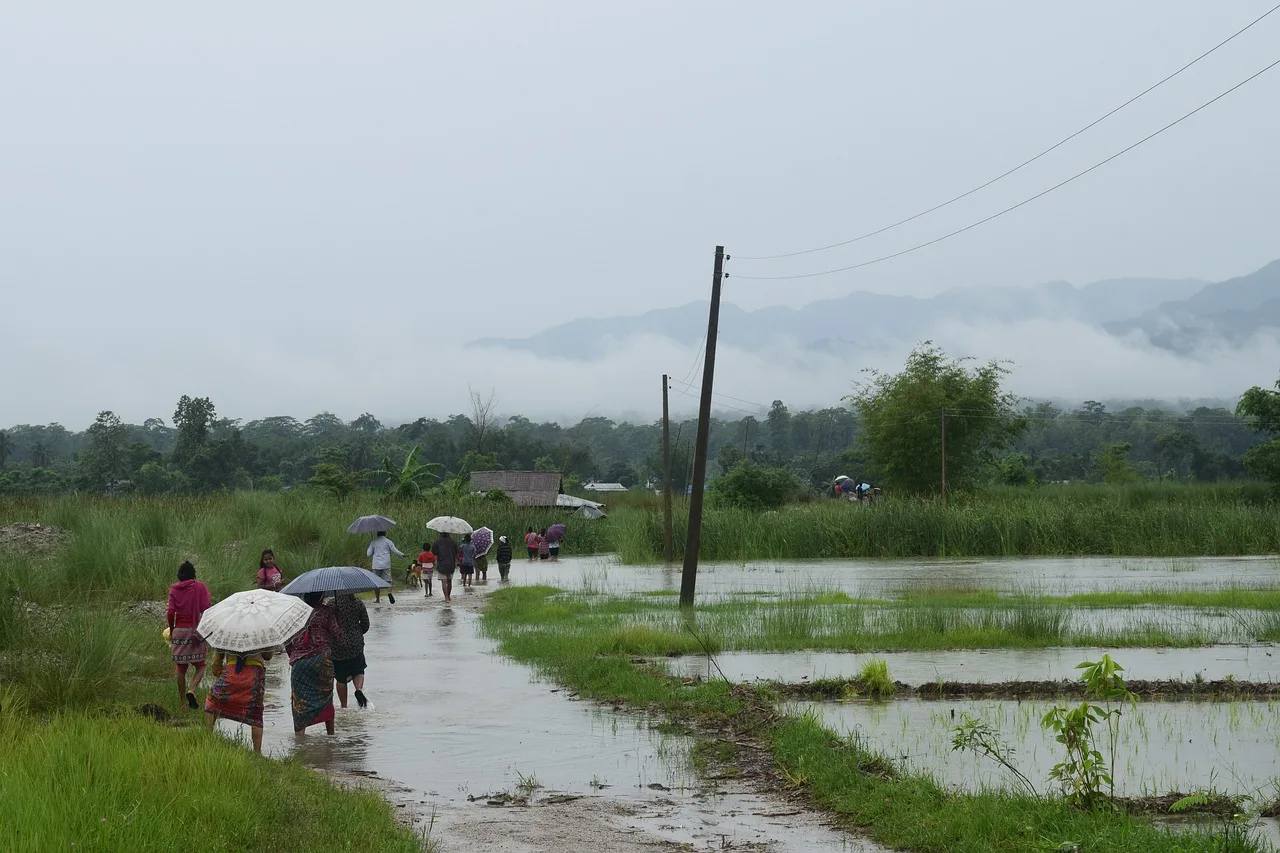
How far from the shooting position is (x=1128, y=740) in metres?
11.1

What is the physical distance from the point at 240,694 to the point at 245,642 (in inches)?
23.2

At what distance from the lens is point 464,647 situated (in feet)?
65.5

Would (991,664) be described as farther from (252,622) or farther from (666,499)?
(666,499)

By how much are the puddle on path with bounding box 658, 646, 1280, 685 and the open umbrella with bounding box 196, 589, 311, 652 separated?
5653 millimetres

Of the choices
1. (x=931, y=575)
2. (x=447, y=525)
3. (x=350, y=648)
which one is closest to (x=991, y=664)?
(x=350, y=648)

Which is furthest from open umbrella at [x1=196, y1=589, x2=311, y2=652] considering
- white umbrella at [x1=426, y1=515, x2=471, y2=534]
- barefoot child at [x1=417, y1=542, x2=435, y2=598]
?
white umbrella at [x1=426, y1=515, x2=471, y2=534]

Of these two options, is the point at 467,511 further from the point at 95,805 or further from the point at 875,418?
the point at 95,805

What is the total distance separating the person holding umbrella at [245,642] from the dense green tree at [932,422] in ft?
235

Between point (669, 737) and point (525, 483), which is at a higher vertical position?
point (525, 483)

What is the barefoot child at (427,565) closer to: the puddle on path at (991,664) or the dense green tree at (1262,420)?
the puddle on path at (991,664)

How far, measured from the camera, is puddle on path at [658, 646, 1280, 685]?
595 inches

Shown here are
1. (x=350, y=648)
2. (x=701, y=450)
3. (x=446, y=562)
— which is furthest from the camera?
(x=446, y=562)

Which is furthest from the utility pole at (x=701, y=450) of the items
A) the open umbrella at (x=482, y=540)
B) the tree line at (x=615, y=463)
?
the tree line at (x=615, y=463)

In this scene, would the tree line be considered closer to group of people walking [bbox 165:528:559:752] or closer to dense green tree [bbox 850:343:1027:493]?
dense green tree [bbox 850:343:1027:493]
